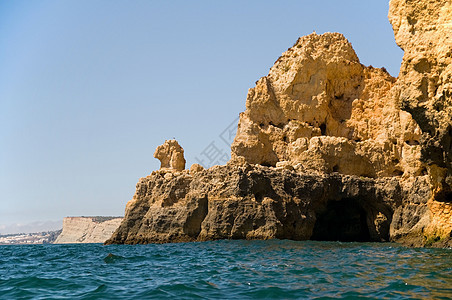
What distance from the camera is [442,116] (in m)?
18.1

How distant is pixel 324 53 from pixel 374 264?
35.7m

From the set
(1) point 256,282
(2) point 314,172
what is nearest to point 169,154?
(2) point 314,172

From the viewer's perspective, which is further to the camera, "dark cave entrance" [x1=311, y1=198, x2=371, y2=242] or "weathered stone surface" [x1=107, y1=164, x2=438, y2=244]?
"dark cave entrance" [x1=311, y1=198, x2=371, y2=242]

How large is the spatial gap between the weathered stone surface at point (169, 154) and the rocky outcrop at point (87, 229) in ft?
217

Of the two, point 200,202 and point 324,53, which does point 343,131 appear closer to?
point 324,53

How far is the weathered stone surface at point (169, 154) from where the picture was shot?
4909 centimetres

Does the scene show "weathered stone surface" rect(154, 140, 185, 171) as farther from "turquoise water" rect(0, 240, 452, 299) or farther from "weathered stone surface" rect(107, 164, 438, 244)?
"turquoise water" rect(0, 240, 452, 299)

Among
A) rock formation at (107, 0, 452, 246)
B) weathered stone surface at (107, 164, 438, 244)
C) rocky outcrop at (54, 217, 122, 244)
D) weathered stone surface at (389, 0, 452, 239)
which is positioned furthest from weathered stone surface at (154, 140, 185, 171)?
rocky outcrop at (54, 217, 122, 244)

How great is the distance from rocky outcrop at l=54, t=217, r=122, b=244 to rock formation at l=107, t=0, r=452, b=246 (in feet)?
240

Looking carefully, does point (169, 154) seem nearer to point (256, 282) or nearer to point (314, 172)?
point (314, 172)

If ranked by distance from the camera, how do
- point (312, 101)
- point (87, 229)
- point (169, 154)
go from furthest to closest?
point (87, 229) < point (169, 154) < point (312, 101)

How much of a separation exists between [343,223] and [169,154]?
18.5 metres

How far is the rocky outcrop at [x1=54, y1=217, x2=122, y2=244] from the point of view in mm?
117625

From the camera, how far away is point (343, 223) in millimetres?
41312
